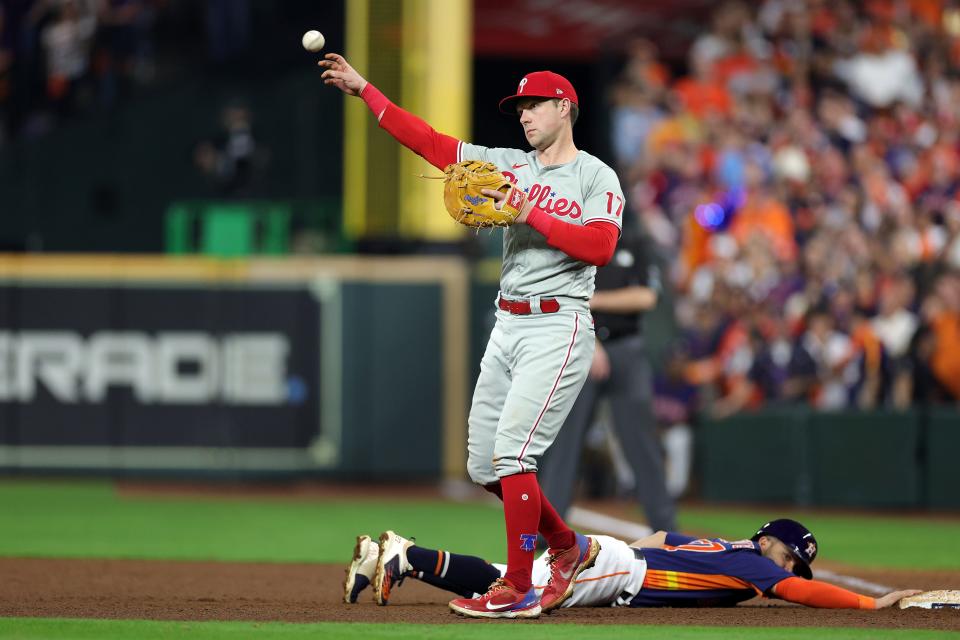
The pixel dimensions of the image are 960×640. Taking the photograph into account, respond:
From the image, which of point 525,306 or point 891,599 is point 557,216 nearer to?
point 525,306

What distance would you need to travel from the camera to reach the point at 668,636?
4.96 m

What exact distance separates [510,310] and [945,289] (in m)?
7.33

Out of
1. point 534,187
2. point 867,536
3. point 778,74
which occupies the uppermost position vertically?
point 778,74

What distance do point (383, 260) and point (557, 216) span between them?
27.9 feet

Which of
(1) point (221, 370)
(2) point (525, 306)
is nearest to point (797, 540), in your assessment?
(2) point (525, 306)

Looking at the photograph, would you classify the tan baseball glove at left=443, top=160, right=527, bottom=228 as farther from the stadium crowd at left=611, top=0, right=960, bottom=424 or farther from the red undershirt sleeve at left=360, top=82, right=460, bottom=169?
the stadium crowd at left=611, top=0, right=960, bottom=424

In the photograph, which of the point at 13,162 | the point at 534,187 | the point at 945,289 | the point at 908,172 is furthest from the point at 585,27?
the point at 534,187

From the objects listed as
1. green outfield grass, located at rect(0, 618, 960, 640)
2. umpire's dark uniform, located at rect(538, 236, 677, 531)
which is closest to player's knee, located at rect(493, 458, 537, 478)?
green outfield grass, located at rect(0, 618, 960, 640)

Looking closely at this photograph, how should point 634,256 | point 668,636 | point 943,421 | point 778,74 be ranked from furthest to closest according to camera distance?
point 778,74, point 943,421, point 634,256, point 668,636

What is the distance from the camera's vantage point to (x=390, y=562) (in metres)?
5.60

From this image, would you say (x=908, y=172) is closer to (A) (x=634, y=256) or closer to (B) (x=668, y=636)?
(A) (x=634, y=256)

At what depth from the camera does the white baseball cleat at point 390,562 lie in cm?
559

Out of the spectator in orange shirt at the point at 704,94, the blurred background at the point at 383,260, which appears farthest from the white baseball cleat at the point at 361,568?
the spectator in orange shirt at the point at 704,94

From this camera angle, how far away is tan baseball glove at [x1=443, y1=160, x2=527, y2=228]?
530 cm
